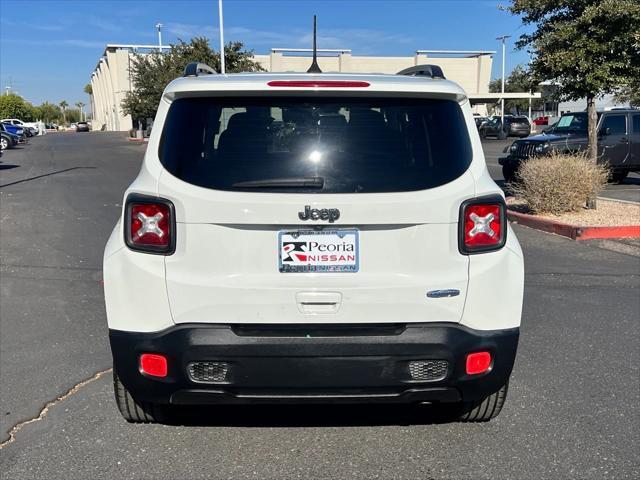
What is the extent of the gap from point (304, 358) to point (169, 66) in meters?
32.9

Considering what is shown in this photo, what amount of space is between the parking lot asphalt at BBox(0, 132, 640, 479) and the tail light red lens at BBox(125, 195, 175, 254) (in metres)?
1.17

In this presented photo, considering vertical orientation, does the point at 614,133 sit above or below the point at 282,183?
above

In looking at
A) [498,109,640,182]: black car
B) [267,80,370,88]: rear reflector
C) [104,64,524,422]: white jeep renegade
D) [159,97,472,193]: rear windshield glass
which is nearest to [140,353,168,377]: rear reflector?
[104,64,524,422]: white jeep renegade

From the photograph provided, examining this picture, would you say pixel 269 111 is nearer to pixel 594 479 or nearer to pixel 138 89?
pixel 594 479

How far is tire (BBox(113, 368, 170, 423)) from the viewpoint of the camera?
3.30 metres

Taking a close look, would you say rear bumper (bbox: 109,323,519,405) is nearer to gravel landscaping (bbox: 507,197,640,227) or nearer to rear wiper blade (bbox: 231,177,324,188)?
rear wiper blade (bbox: 231,177,324,188)

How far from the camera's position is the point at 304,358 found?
277 cm

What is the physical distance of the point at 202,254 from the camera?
2770 millimetres

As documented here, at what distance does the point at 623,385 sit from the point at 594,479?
1.29 m

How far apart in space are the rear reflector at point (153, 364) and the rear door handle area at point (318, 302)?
0.67 m

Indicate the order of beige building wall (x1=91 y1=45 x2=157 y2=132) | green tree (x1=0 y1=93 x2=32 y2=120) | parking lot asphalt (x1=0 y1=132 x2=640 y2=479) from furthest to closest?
green tree (x1=0 y1=93 x2=32 y2=120), beige building wall (x1=91 y1=45 x2=157 y2=132), parking lot asphalt (x1=0 y1=132 x2=640 y2=479)

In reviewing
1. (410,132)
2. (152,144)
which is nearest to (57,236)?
(152,144)

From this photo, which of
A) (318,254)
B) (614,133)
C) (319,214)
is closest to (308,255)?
(318,254)

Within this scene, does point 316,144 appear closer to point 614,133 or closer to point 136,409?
point 136,409
